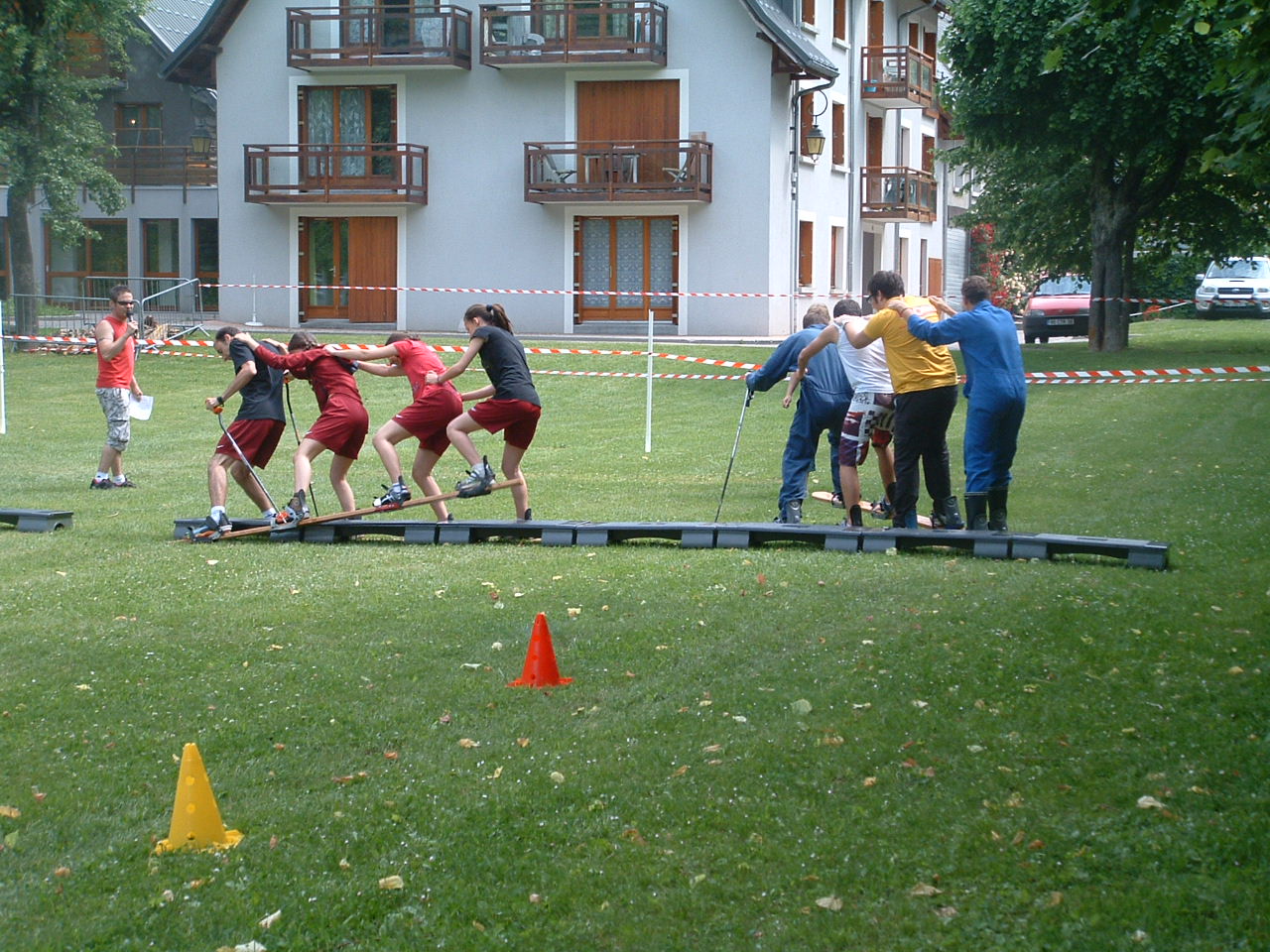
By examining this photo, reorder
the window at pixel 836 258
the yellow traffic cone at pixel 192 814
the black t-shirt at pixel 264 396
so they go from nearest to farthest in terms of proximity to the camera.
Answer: the yellow traffic cone at pixel 192 814 < the black t-shirt at pixel 264 396 < the window at pixel 836 258

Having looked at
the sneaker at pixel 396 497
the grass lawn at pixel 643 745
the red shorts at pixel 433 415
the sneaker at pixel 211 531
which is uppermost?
the red shorts at pixel 433 415

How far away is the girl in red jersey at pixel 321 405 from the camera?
38.9 feet

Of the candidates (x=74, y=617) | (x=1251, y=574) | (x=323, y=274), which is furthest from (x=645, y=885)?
(x=323, y=274)

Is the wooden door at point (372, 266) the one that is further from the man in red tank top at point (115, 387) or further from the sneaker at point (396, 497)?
the sneaker at point (396, 497)

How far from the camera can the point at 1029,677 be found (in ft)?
23.4

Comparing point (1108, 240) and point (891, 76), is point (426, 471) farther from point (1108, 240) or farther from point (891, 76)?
point (891, 76)

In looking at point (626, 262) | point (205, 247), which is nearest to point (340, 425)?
point (626, 262)

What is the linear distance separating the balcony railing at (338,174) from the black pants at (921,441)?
25081mm

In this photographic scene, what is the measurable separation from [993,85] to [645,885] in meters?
25.9

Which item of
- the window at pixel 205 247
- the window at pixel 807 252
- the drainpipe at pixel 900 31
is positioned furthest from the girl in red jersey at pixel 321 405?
the window at pixel 205 247

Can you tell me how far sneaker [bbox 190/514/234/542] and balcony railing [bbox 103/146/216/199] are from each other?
35660 millimetres

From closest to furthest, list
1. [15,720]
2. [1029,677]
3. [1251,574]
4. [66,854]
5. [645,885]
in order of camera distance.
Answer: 1. [645,885]
2. [66,854]
3. [15,720]
4. [1029,677]
5. [1251,574]

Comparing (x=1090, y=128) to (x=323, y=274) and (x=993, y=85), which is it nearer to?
(x=993, y=85)

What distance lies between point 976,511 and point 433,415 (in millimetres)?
4096
